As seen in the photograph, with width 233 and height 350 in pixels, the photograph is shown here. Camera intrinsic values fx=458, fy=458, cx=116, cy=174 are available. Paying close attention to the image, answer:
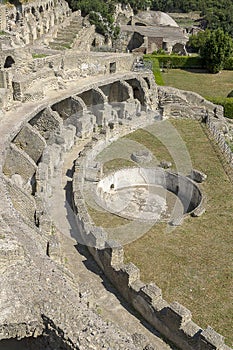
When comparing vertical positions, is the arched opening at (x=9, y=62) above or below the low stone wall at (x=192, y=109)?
above

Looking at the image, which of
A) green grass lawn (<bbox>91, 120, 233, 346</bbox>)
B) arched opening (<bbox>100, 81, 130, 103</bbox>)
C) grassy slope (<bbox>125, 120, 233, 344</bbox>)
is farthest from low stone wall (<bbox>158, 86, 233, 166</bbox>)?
grassy slope (<bbox>125, 120, 233, 344</bbox>)

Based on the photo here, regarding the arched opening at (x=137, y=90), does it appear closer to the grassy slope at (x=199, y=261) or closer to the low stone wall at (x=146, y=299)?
the grassy slope at (x=199, y=261)

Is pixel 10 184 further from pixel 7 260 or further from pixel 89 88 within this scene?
pixel 89 88

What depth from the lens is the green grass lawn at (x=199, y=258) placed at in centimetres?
1294

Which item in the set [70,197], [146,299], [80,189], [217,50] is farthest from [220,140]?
[217,50]

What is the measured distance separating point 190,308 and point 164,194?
8729mm

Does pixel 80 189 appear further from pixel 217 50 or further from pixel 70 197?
pixel 217 50

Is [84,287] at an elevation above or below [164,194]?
above

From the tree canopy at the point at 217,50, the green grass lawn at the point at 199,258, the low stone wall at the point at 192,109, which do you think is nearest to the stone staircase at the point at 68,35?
the tree canopy at the point at 217,50

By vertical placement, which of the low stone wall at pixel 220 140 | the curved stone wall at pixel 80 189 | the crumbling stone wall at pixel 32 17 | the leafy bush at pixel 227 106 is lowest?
the leafy bush at pixel 227 106

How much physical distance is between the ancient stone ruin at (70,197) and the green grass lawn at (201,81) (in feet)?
21.1

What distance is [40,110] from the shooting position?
24.1 meters

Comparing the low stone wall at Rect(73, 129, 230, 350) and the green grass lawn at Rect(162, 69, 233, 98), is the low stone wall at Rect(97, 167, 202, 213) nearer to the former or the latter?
the low stone wall at Rect(73, 129, 230, 350)

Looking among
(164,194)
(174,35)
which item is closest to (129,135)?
(164,194)
